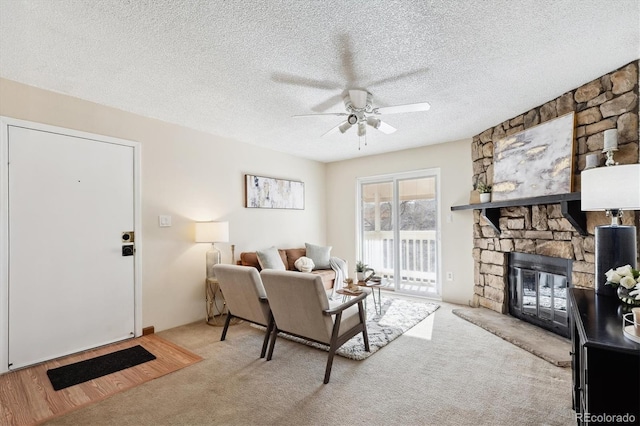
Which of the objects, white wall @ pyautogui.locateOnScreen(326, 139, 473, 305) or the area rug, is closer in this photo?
the area rug

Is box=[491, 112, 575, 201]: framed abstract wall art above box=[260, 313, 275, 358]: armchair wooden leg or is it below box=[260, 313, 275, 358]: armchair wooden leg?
above

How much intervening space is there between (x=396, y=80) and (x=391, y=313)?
287 cm

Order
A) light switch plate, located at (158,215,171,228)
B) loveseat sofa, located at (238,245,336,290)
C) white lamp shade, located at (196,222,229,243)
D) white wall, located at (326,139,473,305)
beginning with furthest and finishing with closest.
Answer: white wall, located at (326,139,473,305) < loveseat sofa, located at (238,245,336,290) < white lamp shade, located at (196,222,229,243) < light switch plate, located at (158,215,171,228)

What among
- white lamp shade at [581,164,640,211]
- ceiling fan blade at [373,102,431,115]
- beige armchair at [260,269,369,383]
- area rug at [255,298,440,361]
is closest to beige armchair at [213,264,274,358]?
beige armchair at [260,269,369,383]

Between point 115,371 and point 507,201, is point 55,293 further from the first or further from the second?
point 507,201

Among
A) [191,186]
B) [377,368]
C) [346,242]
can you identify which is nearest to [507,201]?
[377,368]

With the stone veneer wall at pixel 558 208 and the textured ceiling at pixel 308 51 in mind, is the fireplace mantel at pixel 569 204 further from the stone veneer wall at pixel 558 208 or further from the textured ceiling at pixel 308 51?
the textured ceiling at pixel 308 51

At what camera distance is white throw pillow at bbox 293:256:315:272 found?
4.42 meters

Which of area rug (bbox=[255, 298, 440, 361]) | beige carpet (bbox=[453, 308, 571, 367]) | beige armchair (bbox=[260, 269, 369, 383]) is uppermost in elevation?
beige armchair (bbox=[260, 269, 369, 383])

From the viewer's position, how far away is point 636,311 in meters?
1.21

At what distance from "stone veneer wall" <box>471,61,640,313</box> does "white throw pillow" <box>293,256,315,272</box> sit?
2.38 meters

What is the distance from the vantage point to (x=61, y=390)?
2.23 metres

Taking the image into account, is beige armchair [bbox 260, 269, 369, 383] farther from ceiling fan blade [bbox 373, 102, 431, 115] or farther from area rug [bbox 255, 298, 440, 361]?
ceiling fan blade [bbox 373, 102, 431, 115]

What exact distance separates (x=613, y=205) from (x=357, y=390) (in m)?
2.06
